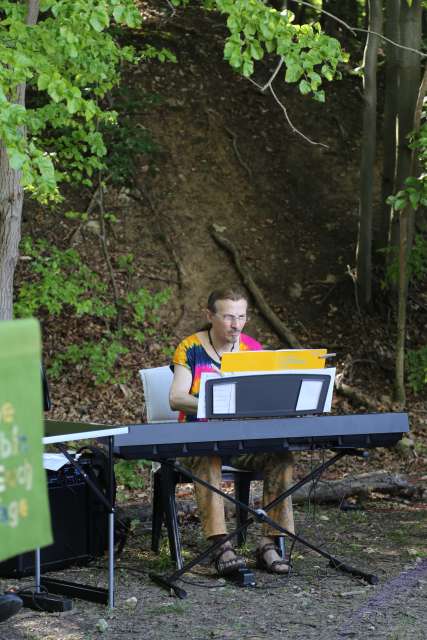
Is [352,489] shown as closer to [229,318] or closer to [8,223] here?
[229,318]

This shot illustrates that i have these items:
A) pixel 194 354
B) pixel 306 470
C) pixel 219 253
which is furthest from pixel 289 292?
pixel 194 354

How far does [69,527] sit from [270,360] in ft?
5.08

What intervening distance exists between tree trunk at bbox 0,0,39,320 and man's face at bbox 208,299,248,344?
80.7 inches

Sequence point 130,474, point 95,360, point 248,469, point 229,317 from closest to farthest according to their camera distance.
Answer: point 229,317 → point 248,469 → point 130,474 → point 95,360

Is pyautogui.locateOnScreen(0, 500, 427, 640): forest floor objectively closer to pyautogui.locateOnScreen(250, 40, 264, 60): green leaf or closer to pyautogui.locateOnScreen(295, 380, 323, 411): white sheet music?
pyautogui.locateOnScreen(295, 380, 323, 411): white sheet music

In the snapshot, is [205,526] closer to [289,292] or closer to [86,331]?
[86,331]

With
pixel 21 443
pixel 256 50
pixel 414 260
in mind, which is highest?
pixel 256 50

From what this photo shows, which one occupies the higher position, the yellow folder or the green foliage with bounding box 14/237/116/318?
the green foliage with bounding box 14/237/116/318

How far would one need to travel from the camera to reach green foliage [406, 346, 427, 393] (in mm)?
9180

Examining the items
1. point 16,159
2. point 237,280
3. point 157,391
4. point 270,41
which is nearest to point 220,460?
point 157,391

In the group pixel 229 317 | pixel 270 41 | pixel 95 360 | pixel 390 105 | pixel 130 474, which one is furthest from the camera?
pixel 390 105

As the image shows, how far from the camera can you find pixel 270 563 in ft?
16.4

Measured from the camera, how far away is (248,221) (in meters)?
11.2

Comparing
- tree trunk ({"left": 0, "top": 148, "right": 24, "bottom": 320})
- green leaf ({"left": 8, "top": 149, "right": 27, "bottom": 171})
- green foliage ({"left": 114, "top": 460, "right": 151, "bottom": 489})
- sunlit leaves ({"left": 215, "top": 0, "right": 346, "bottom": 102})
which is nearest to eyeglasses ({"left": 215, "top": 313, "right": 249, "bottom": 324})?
green leaf ({"left": 8, "top": 149, "right": 27, "bottom": 171})
